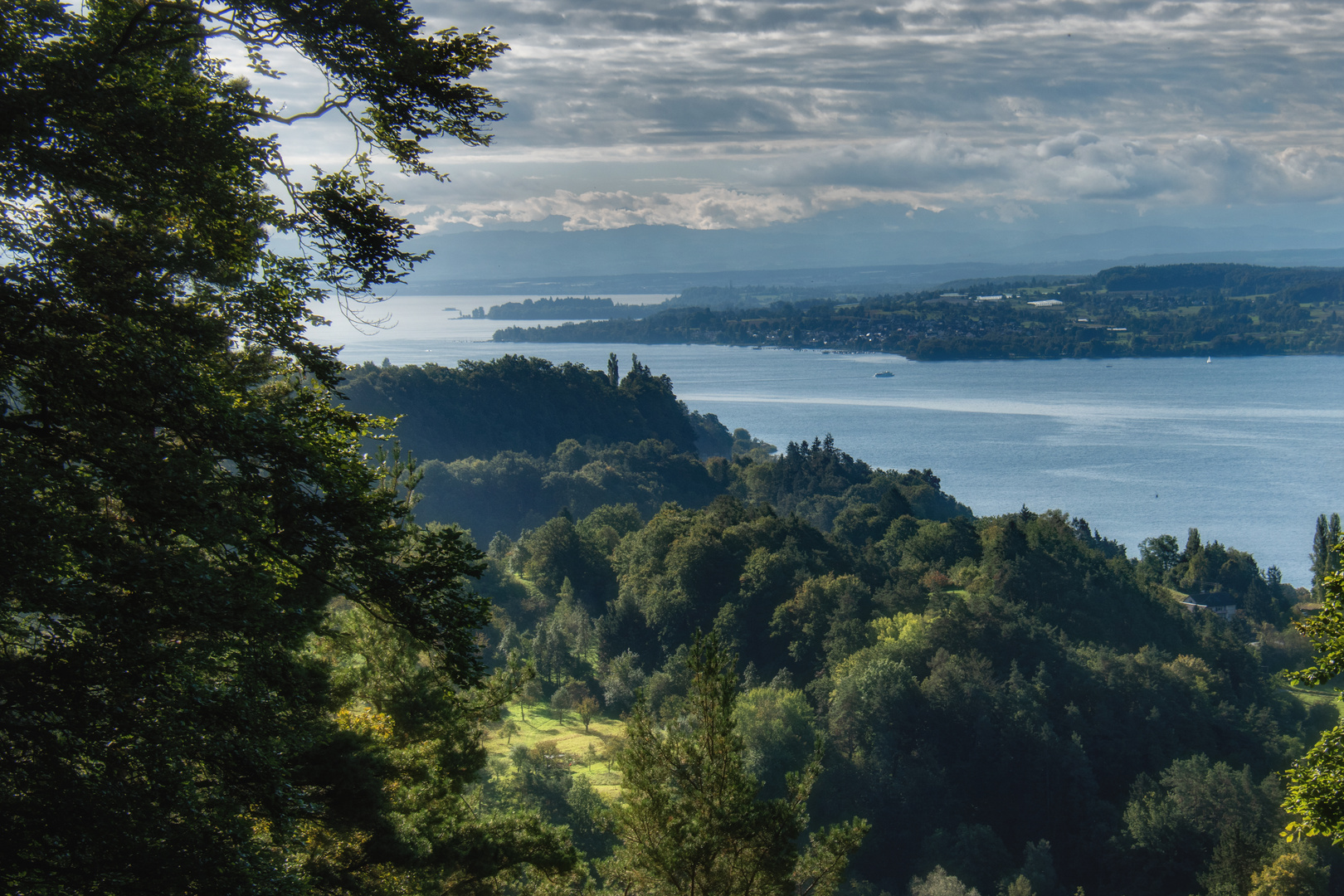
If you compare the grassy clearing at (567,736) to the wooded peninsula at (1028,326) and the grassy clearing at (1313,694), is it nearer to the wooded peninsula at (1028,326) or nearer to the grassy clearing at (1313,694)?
the grassy clearing at (1313,694)

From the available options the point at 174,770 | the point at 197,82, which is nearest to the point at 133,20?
the point at 197,82

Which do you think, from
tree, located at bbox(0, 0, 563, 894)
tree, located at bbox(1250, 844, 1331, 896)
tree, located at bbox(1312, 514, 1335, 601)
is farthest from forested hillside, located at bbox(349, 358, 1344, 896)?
tree, located at bbox(0, 0, 563, 894)

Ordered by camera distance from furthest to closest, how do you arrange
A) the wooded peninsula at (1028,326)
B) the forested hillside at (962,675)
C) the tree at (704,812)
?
the wooded peninsula at (1028,326)
the forested hillside at (962,675)
the tree at (704,812)

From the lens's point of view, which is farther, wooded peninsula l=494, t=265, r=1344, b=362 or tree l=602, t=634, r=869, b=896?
wooded peninsula l=494, t=265, r=1344, b=362

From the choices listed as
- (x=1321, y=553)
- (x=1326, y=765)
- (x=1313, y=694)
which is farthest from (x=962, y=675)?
(x=1321, y=553)

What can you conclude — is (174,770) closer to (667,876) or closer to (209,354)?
(209,354)

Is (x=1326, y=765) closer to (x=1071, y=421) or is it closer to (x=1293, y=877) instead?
(x=1293, y=877)

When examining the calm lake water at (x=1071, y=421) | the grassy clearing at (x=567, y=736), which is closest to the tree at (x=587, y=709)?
the grassy clearing at (x=567, y=736)

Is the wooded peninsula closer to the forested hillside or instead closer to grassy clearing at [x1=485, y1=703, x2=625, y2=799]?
the forested hillside
